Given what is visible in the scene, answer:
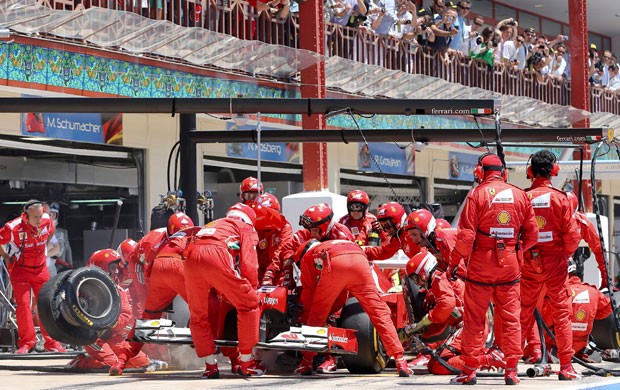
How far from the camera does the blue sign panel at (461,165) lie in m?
28.4

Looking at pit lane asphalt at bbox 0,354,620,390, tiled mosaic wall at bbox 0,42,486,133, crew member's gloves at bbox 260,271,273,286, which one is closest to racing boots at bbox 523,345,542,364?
pit lane asphalt at bbox 0,354,620,390

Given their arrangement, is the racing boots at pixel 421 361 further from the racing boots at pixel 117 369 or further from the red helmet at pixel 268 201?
the racing boots at pixel 117 369

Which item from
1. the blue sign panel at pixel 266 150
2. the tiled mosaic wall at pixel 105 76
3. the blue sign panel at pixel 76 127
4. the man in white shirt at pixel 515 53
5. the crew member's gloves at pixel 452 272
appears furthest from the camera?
the man in white shirt at pixel 515 53

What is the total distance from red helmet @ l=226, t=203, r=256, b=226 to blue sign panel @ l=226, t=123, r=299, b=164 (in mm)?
9497

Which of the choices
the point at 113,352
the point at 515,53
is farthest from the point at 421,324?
the point at 515,53

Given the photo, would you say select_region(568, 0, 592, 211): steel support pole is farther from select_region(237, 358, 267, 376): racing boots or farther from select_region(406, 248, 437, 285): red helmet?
select_region(237, 358, 267, 376): racing boots

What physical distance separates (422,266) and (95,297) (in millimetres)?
3016

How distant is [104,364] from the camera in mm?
12227

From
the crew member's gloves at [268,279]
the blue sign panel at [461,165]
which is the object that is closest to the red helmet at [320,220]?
the crew member's gloves at [268,279]

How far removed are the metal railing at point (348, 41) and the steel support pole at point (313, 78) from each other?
469 mm

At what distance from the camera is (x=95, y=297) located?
39.6 feet

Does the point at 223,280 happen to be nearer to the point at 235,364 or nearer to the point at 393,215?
the point at 235,364

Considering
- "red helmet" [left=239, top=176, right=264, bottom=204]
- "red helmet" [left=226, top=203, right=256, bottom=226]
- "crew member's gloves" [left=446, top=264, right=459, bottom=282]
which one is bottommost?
"crew member's gloves" [left=446, top=264, right=459, bottom=282]

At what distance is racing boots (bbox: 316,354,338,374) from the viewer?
11.5 metres
